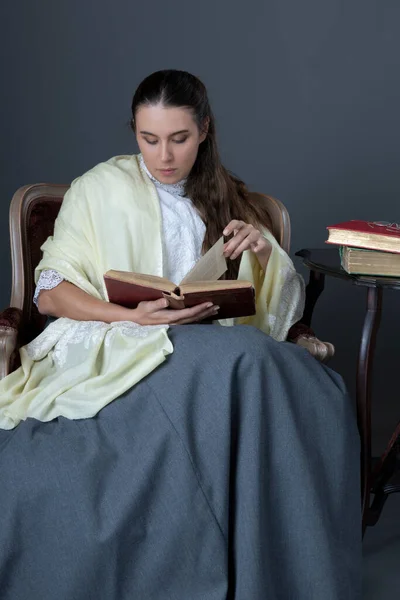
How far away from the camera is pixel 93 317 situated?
2531 mm

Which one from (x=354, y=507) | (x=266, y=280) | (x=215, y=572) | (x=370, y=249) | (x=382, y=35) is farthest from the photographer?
(x=382, y=35)

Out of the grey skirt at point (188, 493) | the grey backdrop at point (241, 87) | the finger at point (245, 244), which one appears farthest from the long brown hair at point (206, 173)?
the grey backdrop at point (241, 87)

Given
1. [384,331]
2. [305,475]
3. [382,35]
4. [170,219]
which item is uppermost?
[382,35]

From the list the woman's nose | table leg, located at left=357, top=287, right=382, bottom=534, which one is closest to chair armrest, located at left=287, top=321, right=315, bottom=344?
table leg, located at left=357, top=287, right=382, bottom=534

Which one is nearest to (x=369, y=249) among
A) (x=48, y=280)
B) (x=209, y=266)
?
(x=209, y=266)

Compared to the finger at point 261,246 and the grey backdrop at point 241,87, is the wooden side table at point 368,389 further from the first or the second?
the grey backdrop at point 241,87

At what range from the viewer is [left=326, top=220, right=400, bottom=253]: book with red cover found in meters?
2.47

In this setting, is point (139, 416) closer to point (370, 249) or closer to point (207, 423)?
point (207, 423)

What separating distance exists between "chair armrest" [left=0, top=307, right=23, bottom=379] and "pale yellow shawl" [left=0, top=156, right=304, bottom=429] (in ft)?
0.11

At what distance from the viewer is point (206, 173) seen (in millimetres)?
2877

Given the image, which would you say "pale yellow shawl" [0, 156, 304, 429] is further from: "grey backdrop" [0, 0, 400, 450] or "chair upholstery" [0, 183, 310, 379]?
Answer: "grey backdrop" [0, 0, 400, 450]

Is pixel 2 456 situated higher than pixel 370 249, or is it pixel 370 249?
pixel 370 249

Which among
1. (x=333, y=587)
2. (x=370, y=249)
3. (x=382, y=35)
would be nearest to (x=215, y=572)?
(x=333, y=587)

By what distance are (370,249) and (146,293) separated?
2.08 feet
